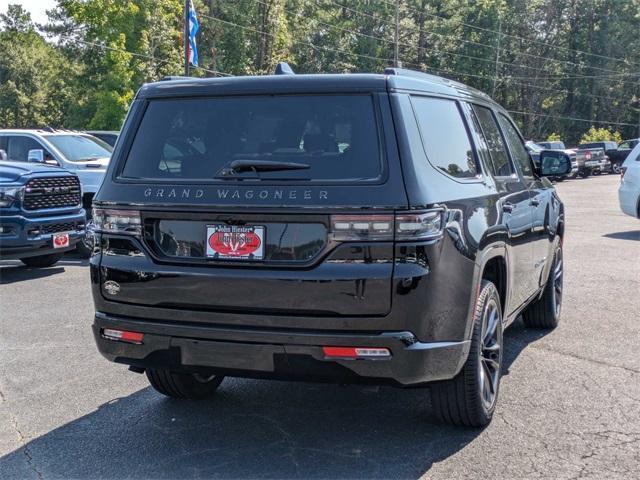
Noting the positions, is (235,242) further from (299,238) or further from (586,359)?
(586,359)

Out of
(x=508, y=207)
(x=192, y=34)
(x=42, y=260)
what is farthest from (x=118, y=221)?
(x=192, y=34)

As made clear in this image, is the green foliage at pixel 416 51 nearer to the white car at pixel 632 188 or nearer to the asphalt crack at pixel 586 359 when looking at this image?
the white car at pixel 632 188

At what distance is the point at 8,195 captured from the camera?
32.4ft

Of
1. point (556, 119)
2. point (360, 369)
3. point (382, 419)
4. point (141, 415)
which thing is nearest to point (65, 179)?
point (141, 415)

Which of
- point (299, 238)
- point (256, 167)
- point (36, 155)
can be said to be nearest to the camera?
point (299, 238)

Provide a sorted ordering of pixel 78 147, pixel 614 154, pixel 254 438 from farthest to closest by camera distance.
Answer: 1. pixel 614 154
2. pixel 78 147
3. pixel 254 438

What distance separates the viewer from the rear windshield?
3729 millimetres

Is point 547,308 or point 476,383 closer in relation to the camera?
point 476,383

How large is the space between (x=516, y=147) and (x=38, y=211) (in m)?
6.62

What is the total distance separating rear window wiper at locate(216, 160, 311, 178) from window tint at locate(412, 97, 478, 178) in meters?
0.67

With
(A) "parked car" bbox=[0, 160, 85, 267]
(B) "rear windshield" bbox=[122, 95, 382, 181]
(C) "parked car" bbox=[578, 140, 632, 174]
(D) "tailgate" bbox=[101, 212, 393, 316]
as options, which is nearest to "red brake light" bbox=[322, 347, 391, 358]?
(D) "tailgate" bbox=[101, 212, 393, 316]

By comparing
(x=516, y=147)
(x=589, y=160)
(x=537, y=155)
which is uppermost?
(x=516, y=147)

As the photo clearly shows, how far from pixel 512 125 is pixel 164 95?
3110 mm

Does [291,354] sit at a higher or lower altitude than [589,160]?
higher
